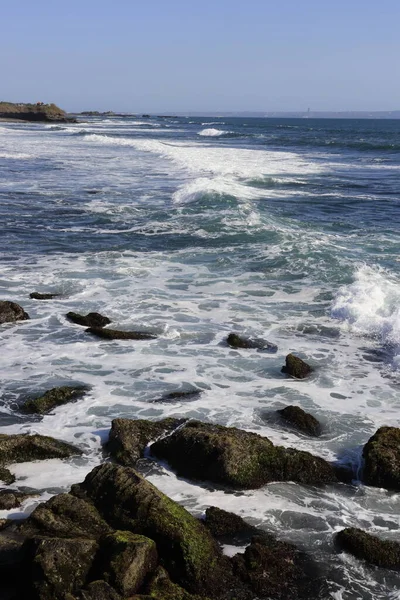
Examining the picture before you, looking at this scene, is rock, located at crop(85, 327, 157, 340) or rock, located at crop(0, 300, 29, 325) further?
rock, located at crop(0, 300, 29, 325)

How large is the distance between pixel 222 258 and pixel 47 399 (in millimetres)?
9492

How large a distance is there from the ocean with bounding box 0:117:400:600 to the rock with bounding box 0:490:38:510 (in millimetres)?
90

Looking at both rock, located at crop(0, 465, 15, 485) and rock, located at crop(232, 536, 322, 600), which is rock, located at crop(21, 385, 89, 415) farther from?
rock, located at crop(232, 536, 322, 600)

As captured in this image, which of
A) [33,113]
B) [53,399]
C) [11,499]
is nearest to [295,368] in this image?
[53,399]

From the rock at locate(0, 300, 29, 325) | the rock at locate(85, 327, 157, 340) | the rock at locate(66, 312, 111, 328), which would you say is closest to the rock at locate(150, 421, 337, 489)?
the rock at locate(85, 327, 157, 340)

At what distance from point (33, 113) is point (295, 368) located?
368ft

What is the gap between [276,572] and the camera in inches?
223

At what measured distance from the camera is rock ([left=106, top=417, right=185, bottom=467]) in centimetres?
753

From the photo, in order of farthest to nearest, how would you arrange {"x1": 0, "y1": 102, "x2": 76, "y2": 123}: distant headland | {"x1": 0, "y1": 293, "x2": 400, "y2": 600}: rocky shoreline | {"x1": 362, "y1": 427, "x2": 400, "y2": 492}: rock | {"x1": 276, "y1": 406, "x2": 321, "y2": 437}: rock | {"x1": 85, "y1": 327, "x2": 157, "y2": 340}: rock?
1. {"x1": 0, "y1": 102, "x2": 76, "y2": 123}: distant headland
2. {"x1": 85, "y1": 327, "x2": 157, "y2": 340}: rock
3. {"x1": 276, "y1": 406, "x2": 321, "y2": 437}: rock
4. {"x1": 362, "y1": 427, "x2": 400, "y2": 492}: rock
5. {"x1": 0, "y1": 293, "x2": 400, "y2": 600}: rocky shoreline

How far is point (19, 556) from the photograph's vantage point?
17.7 ft

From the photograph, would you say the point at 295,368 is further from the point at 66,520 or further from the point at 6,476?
the point at 66,520

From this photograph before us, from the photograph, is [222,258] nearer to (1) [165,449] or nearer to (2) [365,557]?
(1) [165,449]

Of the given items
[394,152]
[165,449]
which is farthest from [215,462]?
[394,152]

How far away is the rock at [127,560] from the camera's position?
506cm
